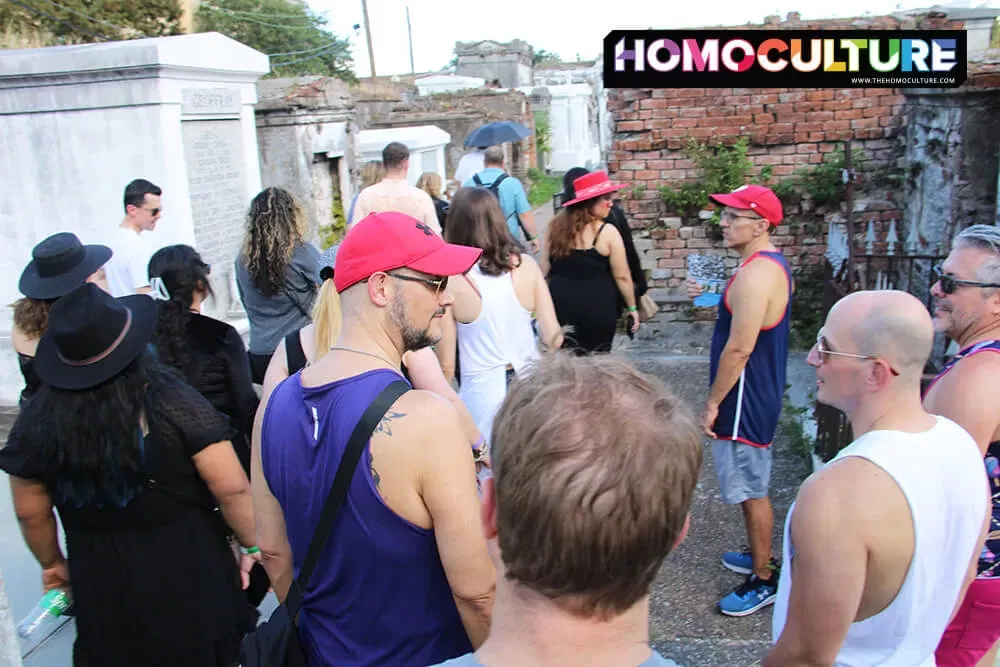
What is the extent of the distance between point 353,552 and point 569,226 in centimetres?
321

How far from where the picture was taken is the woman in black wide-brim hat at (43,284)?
10.6ft

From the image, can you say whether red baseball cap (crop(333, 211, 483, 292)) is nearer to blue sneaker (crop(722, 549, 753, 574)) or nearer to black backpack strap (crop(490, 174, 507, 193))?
blue sneaker (crop(722, 549, 753, 574))

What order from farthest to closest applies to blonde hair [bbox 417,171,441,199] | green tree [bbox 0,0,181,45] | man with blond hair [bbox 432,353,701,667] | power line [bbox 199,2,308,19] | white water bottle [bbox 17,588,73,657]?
power line [bbox 199,2,308,19] → green tree [bbox 0,0,181,45] → blonde hair [bbox 417,171,441,199] → white water bottle [bbox 17,588,73,657] → man with blond hair [bbox 432,353,701,667]

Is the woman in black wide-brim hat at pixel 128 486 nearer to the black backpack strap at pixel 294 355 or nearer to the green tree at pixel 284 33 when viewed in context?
the black backpack strap at pixel 294 355

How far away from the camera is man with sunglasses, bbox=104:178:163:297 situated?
4668 millimetres

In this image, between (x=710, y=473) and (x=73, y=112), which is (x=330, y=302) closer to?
(x=710, y=473)

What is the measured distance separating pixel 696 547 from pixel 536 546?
3261 millimetres

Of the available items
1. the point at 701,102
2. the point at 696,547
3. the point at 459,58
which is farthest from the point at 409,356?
the point at 459,58

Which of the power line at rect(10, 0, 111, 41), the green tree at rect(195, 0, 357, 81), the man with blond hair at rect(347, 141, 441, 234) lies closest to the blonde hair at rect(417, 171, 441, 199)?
the man with blond hair at rect(347, 141, 441, 234)

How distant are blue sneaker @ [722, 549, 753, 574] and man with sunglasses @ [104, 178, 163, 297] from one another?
3535mm

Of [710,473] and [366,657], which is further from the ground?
[366,657]

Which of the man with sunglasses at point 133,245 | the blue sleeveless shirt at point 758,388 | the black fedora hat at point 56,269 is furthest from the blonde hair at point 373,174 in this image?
the blue sleeveless shirt at point 758,388

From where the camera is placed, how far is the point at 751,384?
355cm

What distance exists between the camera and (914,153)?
24.9 feet
